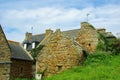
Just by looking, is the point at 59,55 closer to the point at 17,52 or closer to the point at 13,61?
the point at 13,61

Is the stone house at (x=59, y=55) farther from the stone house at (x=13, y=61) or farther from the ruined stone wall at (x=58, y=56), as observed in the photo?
the stone house at (x=13, y=61)

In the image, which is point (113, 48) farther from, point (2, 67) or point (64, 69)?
point (2, 67)

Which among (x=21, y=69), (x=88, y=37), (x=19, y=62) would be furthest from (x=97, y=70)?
(x=21, y=69)

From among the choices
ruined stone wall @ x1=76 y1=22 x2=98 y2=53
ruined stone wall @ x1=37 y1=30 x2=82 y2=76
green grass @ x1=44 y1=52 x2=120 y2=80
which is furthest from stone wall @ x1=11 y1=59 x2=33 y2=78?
green grass @ x1=44 y1=52 x2=120 y2=80

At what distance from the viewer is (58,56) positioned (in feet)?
95.3

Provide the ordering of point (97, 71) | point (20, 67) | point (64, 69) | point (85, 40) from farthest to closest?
point (20, 67), point (85, 40), point (64, 69), point (97, 71)

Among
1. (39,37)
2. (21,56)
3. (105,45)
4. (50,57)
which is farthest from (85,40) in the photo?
(39,37)

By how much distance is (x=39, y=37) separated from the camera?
58938mm

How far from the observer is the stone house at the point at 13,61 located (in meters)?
29.2

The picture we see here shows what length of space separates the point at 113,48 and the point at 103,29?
7.74 m

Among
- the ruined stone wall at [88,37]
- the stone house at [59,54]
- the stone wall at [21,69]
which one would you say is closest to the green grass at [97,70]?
the stone house at [59,54]

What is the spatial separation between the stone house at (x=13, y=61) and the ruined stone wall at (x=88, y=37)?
29.0ft

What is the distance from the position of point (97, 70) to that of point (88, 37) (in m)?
10.5

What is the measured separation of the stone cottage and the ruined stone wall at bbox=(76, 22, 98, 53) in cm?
871
